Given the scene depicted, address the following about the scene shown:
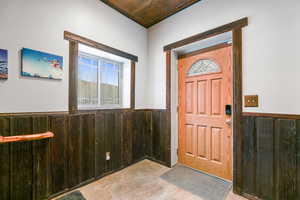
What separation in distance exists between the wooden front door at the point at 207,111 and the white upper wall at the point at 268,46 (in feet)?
1.25

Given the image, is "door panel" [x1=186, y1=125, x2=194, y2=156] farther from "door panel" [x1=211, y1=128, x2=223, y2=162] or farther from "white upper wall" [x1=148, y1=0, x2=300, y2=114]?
"white upper wall" [x1=148, y1=0, x2=300, y2=114]

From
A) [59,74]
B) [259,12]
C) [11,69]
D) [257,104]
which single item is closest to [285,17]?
[259,12]

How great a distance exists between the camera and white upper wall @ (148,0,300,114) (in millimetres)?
1430

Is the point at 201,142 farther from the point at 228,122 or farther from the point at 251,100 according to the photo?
the point at 251,100

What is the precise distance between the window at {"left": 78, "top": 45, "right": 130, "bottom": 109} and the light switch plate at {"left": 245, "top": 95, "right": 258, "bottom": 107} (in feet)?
6.38

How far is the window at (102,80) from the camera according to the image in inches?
86.6

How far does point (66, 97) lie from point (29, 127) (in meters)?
0.51

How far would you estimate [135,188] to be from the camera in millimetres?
1911

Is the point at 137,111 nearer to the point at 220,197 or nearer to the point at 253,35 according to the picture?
the point at 220,197

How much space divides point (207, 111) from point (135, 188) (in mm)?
1674

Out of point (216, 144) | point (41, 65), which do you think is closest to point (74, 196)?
point (41, 65)

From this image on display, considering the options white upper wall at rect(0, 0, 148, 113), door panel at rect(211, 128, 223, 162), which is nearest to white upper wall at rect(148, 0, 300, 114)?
door panel at rect(211, 128, 223, 162)

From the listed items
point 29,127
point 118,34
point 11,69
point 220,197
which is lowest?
point 220,197

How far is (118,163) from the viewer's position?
7.95ft
